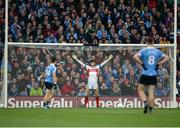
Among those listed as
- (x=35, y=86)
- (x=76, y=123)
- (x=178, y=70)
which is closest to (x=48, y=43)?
(x=35, y=86)

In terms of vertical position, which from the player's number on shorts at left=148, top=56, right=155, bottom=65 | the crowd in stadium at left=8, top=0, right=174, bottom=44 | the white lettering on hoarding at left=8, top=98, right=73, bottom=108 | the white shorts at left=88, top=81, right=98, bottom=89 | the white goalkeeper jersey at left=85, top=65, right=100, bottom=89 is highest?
the crowd in stadium at left=8, top=0, right=174, bottom=44

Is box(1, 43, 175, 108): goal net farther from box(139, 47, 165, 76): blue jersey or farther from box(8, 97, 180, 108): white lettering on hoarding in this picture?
box(139, 47, 165, 76): blue jersey

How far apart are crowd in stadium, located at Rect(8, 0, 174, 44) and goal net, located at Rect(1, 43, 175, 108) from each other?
1.39m

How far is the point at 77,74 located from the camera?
26.1 m

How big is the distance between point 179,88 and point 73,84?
3896mm

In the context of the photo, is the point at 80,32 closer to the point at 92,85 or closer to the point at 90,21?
the point at 90,21

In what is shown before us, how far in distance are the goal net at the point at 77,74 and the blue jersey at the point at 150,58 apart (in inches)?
280

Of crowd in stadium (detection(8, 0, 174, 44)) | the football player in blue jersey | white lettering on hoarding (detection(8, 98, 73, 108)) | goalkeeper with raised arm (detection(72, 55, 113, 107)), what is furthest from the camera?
crowd in stadium (detection(8, 0, 174, 44))

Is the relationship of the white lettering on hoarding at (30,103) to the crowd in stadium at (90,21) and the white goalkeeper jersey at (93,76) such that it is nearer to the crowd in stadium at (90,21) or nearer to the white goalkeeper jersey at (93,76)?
the white goalkeeper jersey at (93,76)

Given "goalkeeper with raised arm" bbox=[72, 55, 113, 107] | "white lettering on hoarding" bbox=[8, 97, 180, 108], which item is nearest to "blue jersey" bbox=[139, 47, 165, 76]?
"goalkeeper with raised arm" bbox=[72, 55, 113, 107]

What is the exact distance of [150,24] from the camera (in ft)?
97.5

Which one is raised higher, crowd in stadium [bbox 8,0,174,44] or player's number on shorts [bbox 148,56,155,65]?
crowd in stadium [bbox 8,0,174,44]

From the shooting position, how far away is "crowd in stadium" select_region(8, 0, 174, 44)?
2852 centimetres

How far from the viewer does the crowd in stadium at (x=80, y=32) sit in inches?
1021
